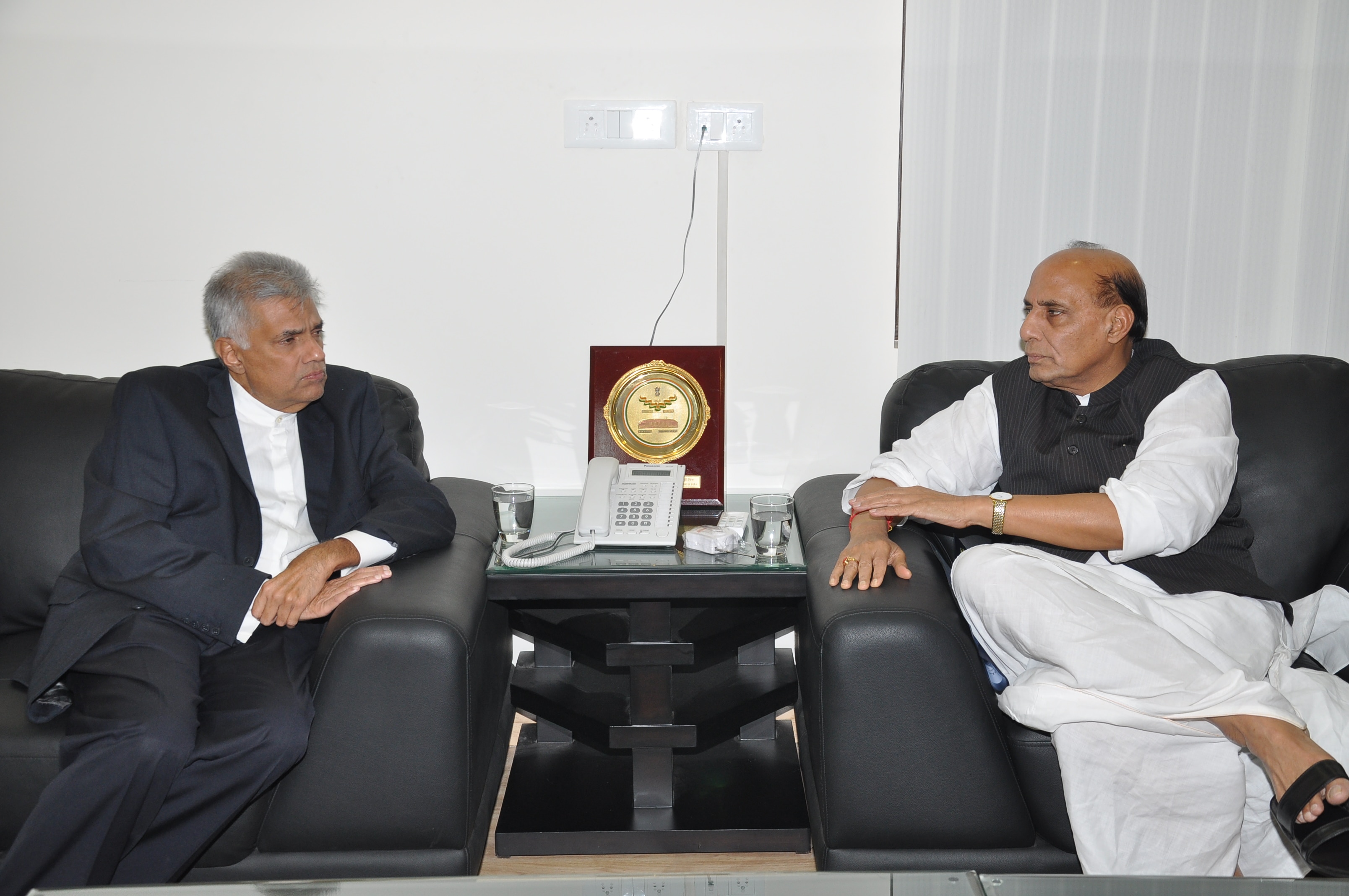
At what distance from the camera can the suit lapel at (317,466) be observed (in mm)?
2234

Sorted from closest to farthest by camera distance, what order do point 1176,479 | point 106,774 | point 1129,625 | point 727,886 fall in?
1. point 727,886
2. point 106,774
3. point 1129,625
4. point 1176,479

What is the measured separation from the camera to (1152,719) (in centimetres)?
173

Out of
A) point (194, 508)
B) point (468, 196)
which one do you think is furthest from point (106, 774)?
point (468, 196)

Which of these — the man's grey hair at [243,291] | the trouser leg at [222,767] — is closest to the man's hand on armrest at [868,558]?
the trouser leg at [222,767]

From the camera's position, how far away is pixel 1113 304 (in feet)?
6.82

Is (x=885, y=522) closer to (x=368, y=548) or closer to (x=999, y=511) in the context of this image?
(x=999, y=511)

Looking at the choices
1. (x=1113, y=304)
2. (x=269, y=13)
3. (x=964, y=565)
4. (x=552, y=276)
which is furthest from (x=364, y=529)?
(x=1113, y=304)

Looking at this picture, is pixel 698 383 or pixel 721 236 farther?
pixel 721 236

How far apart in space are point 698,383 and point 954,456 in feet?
2.04

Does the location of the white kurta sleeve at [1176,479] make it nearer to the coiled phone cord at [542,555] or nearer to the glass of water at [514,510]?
A: the coiled phone cord at [542,555]

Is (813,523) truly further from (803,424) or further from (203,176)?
(203,176)

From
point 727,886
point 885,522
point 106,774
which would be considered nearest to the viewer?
point 727,886

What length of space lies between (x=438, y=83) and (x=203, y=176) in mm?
645

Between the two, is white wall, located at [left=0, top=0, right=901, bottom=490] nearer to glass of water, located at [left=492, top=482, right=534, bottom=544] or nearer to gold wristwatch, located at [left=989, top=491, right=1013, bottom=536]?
glass of water, located at [left=492, top=482, right=534, bottom=544]
